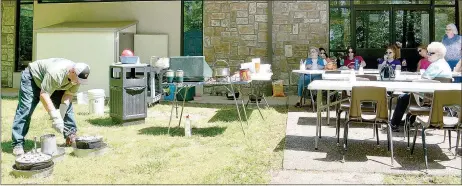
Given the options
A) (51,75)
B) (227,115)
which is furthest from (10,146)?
(227,115)

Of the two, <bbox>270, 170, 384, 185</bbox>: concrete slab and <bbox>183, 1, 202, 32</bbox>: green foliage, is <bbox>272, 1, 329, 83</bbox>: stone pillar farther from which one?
<bbox>270, 170, 384, 185</bbox>: concrete slab

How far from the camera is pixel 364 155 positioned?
194 inches

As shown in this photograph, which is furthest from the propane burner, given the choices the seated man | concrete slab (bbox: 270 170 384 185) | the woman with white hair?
the woman with white hair

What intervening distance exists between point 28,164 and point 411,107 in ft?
14.3

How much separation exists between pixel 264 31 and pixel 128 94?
5.52 metres

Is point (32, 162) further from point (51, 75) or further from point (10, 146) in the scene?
point (10, 146)

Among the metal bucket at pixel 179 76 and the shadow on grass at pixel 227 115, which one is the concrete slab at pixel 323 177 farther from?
the shadow on grass at pixel 227 115

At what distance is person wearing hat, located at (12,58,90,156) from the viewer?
4.64 m

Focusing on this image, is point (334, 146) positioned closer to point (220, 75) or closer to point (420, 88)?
point (420, 88)

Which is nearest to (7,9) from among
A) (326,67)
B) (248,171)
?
(326,67)

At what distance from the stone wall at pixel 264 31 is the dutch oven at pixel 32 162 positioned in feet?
26.0

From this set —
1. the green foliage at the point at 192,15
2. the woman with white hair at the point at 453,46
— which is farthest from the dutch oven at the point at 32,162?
the green foliage at the point at 192,15

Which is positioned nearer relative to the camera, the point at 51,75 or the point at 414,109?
the point at 51,75

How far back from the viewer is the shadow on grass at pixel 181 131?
6.34 metres
